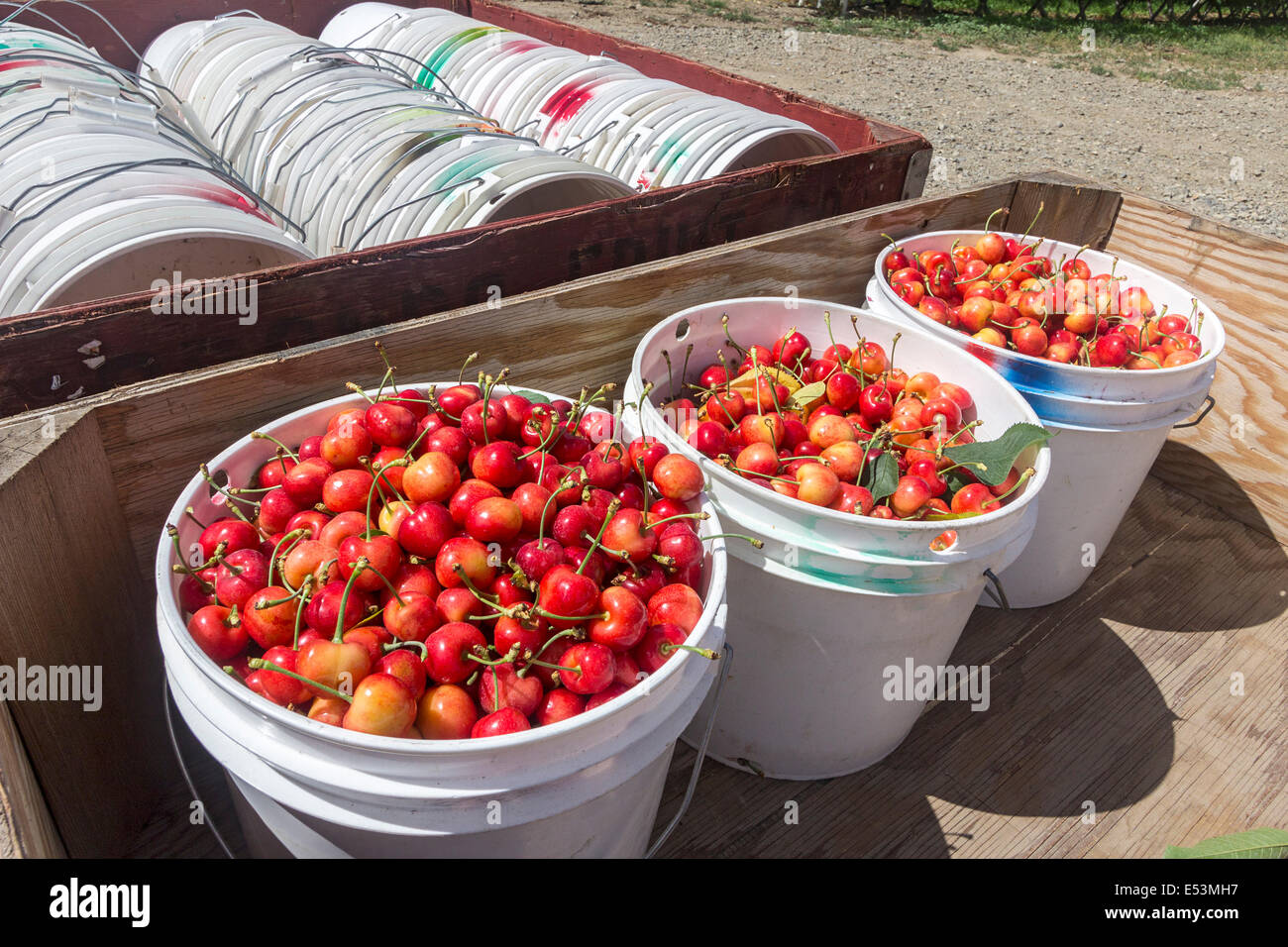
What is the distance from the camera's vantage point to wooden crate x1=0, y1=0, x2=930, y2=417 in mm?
1669

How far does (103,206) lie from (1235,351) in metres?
3.57

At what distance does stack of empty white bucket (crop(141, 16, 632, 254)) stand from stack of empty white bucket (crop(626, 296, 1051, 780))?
78 centimetres

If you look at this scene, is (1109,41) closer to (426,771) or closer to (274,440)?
(274,440)

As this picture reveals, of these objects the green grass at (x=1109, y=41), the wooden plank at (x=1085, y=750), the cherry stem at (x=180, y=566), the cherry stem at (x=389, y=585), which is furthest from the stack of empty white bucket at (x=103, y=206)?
the green grass at (x=1109, y=41)

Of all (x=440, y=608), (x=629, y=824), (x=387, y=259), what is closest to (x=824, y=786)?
(x=629, y=824)

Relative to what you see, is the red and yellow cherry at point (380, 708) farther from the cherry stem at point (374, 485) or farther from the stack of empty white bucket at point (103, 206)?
the stack of empty white bucket at point (103, 206)

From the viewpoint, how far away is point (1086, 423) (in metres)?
2.24

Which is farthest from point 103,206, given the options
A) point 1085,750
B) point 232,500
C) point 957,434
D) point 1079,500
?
point 1085,750

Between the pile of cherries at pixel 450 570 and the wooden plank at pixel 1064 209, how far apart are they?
7.15 feet

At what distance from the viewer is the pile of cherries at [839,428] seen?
183cm

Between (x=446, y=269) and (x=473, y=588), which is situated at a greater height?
(x=446, y=269)

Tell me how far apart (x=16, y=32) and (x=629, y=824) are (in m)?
4.09

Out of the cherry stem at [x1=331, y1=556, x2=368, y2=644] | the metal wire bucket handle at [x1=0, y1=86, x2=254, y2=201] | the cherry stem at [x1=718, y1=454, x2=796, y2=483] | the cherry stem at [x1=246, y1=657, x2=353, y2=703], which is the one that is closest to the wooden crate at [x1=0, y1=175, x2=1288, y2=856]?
the cherry stem at [x1=246, y1=657, x2=353, y2=703]

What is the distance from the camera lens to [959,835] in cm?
203
